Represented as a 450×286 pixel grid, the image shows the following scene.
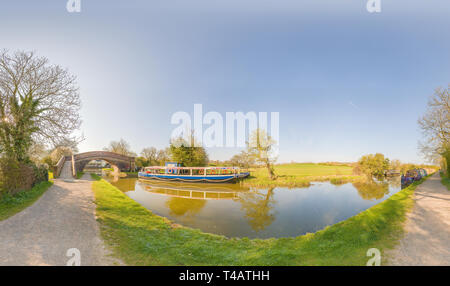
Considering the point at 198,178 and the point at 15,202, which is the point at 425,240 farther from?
the point at 198,178

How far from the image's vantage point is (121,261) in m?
3.40

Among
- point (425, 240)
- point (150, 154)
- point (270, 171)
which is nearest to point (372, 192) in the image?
point (270, 171)

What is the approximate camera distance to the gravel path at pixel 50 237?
3.32 meters

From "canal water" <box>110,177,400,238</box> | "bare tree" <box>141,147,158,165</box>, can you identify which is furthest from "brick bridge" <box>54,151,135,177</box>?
"canal water" <box>110,177,400,238</box>

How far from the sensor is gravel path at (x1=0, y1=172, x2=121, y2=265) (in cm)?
332

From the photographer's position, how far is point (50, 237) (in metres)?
4.20

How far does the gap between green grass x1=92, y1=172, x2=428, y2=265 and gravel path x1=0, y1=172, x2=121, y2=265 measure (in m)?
0.35

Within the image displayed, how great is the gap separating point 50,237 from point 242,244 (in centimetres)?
511

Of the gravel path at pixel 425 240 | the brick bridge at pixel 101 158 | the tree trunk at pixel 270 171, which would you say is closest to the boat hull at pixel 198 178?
the tree trunk at pixel 270 171

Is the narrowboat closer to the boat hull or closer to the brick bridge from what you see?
the boat hull

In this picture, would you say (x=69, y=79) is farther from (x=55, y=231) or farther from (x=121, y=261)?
(x=121, y=261)

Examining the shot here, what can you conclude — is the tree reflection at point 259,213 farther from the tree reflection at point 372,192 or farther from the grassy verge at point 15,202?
the grassy verge at point 15,202

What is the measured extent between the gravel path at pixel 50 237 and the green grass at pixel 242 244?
35cm

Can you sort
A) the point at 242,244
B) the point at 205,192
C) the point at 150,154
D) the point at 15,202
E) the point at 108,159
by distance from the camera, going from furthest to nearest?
the point at 150,154 < the point at 108,159 < the point at 205,192 < the point at 15,202 < the point at 242,244
